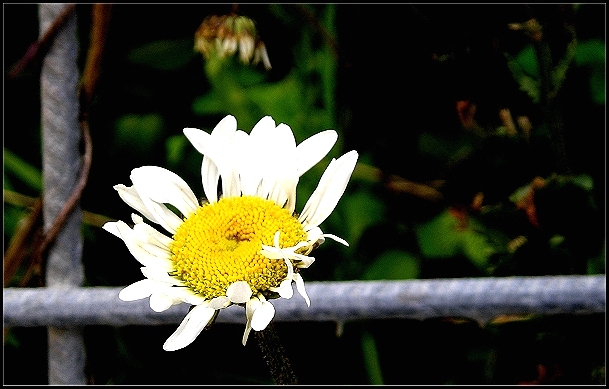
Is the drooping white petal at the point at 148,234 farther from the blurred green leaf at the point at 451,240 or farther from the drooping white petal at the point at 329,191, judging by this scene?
the blurred green leaf at the point at 451,240

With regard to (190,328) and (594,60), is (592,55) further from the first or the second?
(190,328)

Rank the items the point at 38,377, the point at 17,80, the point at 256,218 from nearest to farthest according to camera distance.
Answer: the point at 256,218 < the point at 38,377 < the point at 17,80

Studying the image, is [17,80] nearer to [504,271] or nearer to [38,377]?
[38,377]

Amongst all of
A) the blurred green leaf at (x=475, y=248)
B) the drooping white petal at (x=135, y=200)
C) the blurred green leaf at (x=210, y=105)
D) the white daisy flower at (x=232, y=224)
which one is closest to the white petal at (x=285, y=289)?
the white daisy flower at (x=232, y=224)

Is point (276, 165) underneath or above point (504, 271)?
above

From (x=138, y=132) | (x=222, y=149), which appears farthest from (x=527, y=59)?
(x=222, y=149)

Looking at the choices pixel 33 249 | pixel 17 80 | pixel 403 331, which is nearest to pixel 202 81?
pixel 17 80
